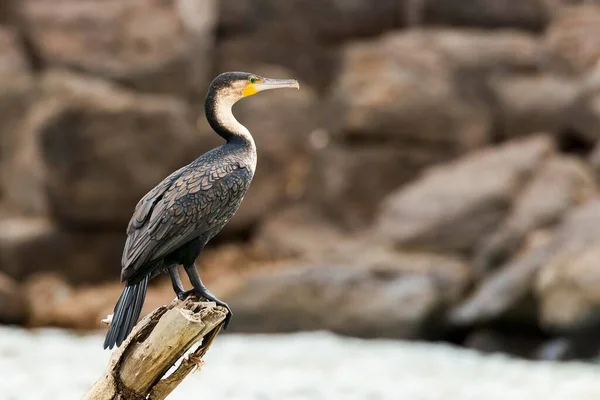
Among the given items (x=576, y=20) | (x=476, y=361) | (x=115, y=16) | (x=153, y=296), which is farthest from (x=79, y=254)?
(x=576, y=20)

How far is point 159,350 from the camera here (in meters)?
3.58

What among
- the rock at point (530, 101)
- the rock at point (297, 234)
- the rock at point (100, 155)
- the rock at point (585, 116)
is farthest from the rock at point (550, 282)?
the rock at point (100, 155)

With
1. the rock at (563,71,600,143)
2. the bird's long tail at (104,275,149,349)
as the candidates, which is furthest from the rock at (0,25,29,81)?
the bird's long tail at (104,275,149,349)

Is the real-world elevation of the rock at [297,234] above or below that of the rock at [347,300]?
above

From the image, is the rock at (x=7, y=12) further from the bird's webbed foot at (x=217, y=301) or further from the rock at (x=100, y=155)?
the bird's webbed foot at (x=217, y=301)

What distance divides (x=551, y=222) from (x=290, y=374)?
3902 millimetres

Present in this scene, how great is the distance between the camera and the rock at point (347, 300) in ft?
30.6

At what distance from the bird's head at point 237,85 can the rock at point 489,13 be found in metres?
10.5

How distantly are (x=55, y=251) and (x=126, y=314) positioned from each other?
27.8 ft

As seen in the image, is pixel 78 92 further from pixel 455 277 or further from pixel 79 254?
pixel 455 277

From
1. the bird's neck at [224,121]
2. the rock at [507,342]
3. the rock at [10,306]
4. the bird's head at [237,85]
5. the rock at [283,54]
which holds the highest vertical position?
the rock at [283,54]

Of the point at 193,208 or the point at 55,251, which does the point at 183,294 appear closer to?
the point at 193,208

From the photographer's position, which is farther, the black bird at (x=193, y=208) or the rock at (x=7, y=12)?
the rock at (x=7, y=12)

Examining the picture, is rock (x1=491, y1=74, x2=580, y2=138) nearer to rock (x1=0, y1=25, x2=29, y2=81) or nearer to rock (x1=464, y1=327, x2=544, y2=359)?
rock (x1=464, y1=327, x2=544, y2=359)
